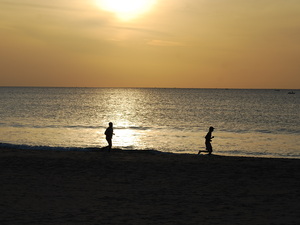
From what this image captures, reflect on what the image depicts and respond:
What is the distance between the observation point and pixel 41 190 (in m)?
12.2

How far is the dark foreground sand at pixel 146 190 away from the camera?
958 cm

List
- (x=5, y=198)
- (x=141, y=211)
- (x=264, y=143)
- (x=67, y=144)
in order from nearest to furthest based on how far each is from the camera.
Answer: (x=141, y=211), (x=5, y=198), (x=67, y=144), (x=264, y=143)

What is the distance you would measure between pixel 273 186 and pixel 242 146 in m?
19.9

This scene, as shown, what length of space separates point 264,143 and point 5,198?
28534 millimetres

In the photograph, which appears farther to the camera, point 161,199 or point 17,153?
point 17,153

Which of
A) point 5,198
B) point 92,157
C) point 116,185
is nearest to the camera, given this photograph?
point 5,198

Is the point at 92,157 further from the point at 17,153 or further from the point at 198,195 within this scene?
the point at 198,195

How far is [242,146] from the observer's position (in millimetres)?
33062

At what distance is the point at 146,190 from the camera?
1252 cm

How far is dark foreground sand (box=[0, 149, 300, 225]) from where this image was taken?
9578mm

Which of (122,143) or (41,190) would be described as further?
(122,143)

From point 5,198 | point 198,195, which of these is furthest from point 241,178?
point 5,198

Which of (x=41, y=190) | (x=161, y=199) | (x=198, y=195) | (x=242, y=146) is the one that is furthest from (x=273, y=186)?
(x=242, y=146)

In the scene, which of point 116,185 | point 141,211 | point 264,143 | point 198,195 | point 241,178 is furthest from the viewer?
point 264,143
